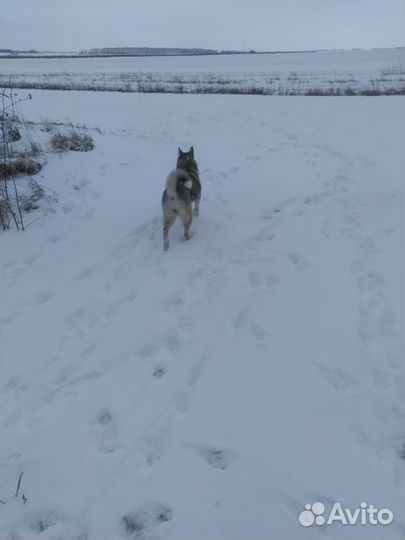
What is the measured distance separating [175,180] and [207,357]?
232cm

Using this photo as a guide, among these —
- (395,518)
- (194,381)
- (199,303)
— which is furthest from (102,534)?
(199,303)

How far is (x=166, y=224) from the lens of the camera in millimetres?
5457

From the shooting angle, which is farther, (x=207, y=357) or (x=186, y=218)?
(x=186, y=218)

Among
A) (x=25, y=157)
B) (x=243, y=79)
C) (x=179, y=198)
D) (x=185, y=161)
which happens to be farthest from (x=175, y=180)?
(x=243, y=79)

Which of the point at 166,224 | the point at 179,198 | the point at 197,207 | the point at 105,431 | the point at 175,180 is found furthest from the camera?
the point at 197,207

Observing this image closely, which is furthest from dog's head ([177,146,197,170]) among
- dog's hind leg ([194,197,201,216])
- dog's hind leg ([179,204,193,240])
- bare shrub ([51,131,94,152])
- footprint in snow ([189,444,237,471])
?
footprint in snow ([189,444,237,471])

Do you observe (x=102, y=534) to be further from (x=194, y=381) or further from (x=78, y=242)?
(x=78, y=242)

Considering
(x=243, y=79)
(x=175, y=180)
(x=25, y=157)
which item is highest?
(x=243, y=79)

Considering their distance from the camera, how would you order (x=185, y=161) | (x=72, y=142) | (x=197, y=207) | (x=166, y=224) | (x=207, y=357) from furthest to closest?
(x=72, y=142) < (x=185, y=161) < (x=197, y=207) < (x=166, y=224) < (x=207, y=357)

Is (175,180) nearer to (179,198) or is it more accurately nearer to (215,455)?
(179,198)

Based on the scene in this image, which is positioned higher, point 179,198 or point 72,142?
point 72,142

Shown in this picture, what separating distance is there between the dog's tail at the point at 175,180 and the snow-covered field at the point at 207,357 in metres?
0.90

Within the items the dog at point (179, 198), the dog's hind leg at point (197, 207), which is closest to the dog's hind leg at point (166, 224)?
the dog at point (179, 198)

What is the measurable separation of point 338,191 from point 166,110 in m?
8.90
